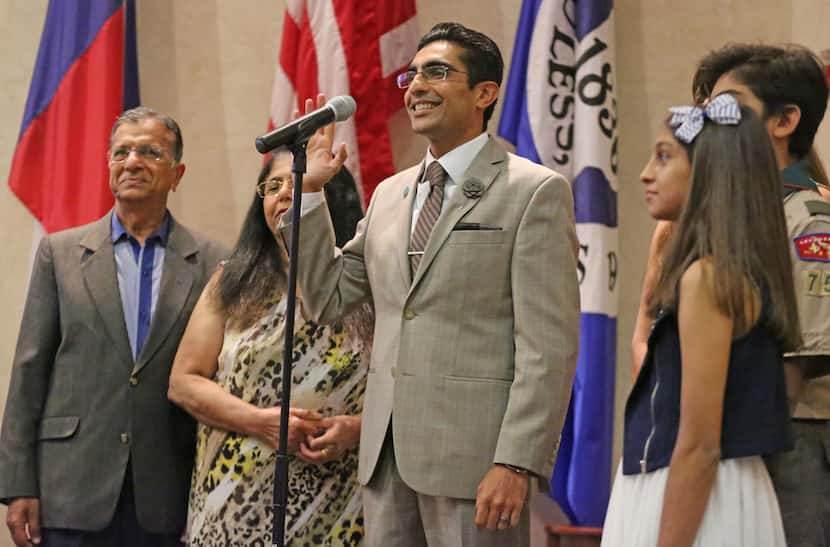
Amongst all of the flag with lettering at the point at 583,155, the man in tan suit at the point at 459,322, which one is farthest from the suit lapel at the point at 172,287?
the flag with lettering at the point at 583,155

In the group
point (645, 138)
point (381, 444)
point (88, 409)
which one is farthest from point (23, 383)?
point (645, 138)

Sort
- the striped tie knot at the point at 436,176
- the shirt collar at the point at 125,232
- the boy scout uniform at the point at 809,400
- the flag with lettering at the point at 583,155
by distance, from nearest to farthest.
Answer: the boy scout uniform at the point at 809,400 < the striped tie knot at the point at 436,176 < the shirt collar at the point at 125,232 < the flag with lettering at the point at 583,155

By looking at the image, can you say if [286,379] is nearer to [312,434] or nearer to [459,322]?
[459,322]

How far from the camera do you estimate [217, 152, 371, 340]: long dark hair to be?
3129mm

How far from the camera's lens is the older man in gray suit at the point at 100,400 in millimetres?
3215

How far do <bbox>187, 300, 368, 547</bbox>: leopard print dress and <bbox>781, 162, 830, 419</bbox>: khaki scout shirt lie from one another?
3.86 feet

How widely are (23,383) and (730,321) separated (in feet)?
6.88

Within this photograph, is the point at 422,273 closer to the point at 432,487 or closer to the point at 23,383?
the point at 432,487

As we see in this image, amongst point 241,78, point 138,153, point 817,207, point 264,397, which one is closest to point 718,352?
point 817,207

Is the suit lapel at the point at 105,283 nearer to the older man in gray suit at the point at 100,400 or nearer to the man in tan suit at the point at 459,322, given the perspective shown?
the older man in gray suit at the point at 100,400

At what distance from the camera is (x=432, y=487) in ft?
8.04

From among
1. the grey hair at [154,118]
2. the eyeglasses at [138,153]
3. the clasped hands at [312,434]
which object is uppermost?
the grey hair at [154,118]

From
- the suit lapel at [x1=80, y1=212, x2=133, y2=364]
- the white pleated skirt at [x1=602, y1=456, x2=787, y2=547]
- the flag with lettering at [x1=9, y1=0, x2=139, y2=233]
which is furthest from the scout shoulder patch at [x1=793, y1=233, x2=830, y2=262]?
the flag with lettering at [x1=9, y1=0, x2=139, y2=233]

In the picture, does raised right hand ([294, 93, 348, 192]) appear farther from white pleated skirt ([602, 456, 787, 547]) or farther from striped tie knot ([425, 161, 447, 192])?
white pleated skirt ([602, 456, 787, 547])
